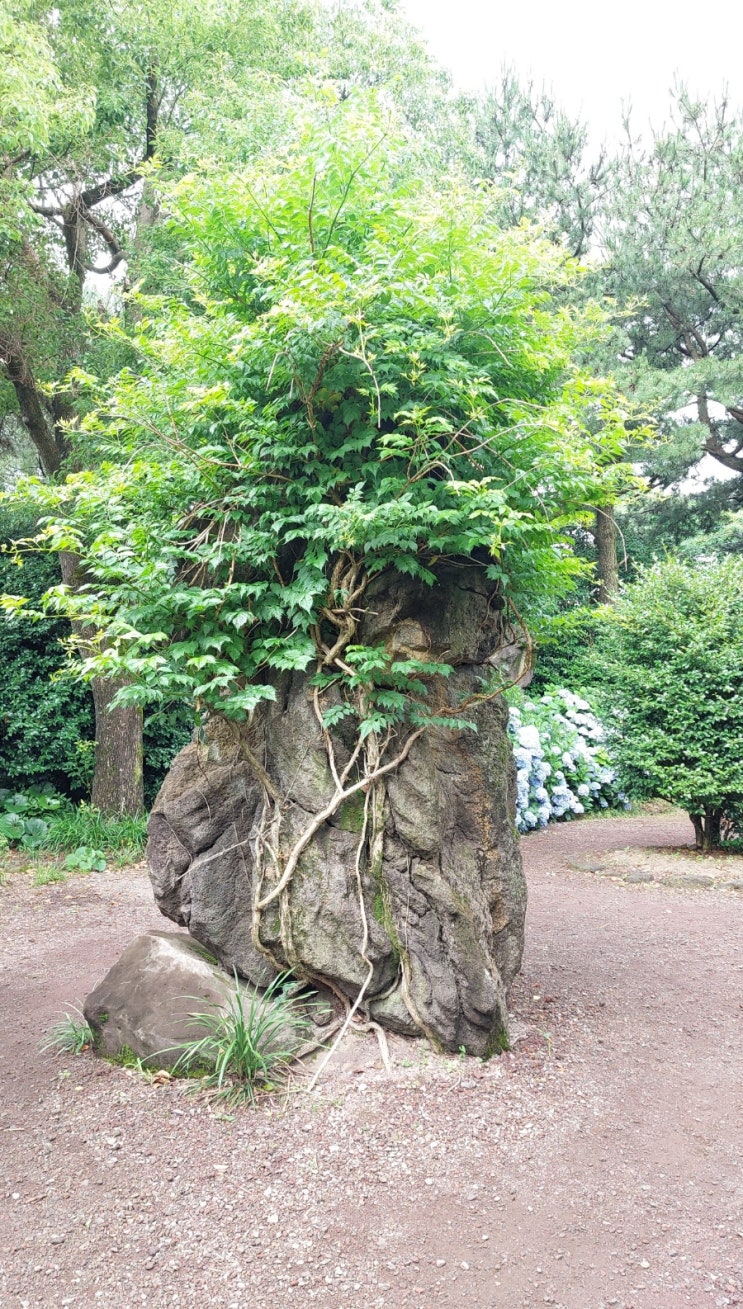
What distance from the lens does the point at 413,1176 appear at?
9.36 feet

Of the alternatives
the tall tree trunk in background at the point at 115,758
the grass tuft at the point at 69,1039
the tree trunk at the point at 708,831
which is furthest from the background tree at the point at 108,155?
the tree trunk at the point at 708,831

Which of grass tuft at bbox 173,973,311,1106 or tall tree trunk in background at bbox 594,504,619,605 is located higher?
tall tree trunk in background at bbox 594,504,619,605

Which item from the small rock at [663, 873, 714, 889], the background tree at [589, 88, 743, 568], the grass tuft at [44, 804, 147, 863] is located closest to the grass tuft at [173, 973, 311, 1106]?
the small rock at [663, 873, 714, 889]

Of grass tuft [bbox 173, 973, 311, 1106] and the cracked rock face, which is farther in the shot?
the cracked rock face

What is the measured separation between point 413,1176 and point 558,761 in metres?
7.37

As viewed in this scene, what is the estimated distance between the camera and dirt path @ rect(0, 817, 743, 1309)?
239cm

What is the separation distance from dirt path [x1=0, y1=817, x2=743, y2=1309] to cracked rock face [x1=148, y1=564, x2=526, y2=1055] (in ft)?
1.10

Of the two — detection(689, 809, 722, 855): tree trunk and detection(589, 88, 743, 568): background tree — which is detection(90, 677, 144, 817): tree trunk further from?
detection(589, 88, 743, 568): background tree

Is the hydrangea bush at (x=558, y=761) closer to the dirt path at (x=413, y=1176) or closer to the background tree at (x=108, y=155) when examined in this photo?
the background tree at (x=108, y=155)

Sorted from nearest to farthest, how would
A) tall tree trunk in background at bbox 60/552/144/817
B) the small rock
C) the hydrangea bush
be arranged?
the small rock < tall tree trunk in background at bbox 60/552/144/817 < the hydrangea bush

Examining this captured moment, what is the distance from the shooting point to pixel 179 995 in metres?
3.63

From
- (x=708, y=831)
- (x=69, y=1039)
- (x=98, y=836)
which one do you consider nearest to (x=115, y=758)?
(x=98, y=836)

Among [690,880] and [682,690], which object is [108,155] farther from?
[690,880]

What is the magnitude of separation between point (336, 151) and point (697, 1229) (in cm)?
387
